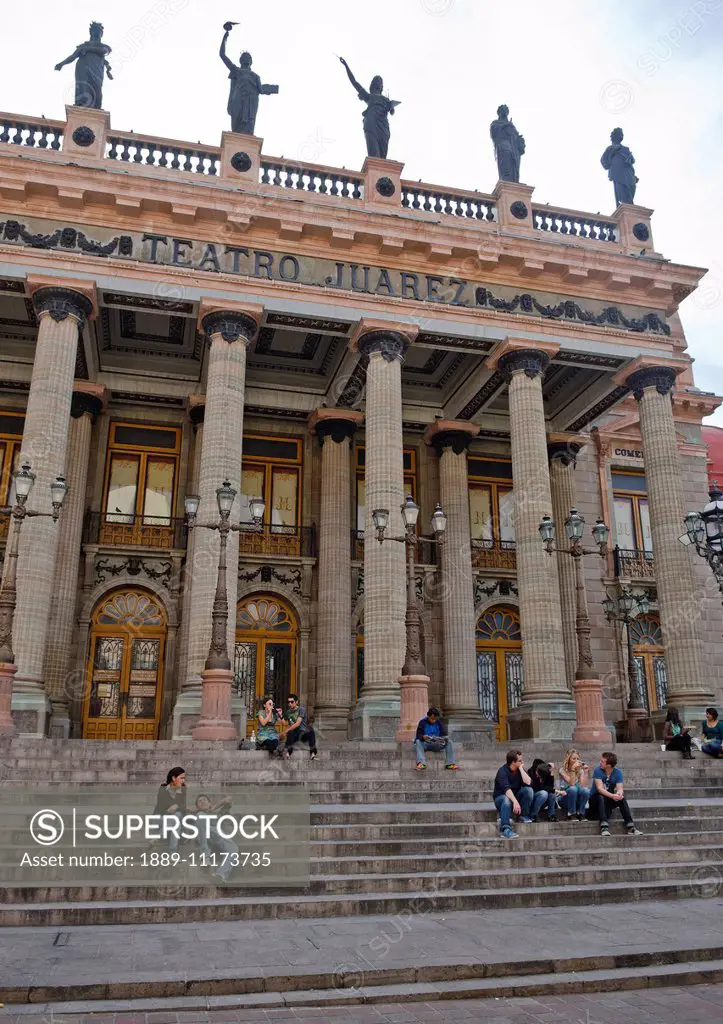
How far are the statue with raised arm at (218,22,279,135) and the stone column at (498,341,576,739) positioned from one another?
27.9 ft

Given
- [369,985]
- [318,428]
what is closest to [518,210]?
[318,428]

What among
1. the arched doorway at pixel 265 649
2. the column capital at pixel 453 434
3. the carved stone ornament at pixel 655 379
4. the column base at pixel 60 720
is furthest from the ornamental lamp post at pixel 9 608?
the carved stone ornament at pixel 655 379

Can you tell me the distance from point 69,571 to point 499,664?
11913mm

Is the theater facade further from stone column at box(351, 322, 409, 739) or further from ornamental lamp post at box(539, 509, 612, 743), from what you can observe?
ornamental lamp post at box(539, 509, 612, 743)

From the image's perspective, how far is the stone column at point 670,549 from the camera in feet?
65.0

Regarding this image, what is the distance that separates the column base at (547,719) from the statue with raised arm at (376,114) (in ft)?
45.8

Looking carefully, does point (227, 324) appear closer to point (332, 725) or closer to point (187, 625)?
point (187, 625)

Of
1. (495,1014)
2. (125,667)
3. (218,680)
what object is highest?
(125,667)

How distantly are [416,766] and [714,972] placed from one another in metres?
7.81

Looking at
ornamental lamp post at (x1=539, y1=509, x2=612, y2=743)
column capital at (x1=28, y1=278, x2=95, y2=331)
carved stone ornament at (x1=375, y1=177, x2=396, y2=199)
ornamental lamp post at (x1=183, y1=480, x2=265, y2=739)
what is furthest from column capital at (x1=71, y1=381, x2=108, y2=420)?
ornamental lamp post at (x1=539, y1=509, x2=612, y2=743)

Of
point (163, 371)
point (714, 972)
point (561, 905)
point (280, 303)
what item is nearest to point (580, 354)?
point (280, 303)

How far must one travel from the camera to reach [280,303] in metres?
20.0

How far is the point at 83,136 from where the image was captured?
770 inches

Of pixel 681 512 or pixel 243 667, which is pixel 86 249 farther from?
pixel 681 512
